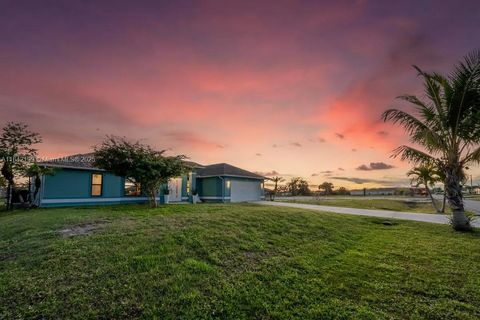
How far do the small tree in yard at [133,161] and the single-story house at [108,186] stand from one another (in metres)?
1.16

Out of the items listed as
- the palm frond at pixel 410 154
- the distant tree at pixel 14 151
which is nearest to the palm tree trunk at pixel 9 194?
the distant tree at pixel 14 151

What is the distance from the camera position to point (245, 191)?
2420 cm

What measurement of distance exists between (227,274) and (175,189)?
53.3ft

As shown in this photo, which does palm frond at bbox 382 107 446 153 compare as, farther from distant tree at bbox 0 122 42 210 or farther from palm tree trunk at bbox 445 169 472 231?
distant tree at bbox 0 122 42 210

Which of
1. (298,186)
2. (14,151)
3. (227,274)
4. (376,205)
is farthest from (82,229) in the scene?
(298,186)

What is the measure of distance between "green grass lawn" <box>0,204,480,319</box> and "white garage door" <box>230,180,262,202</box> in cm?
1502

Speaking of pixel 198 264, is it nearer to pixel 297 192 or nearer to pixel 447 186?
pixel 447 186

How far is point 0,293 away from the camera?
3.53 meters

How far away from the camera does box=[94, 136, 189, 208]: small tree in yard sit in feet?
42.2

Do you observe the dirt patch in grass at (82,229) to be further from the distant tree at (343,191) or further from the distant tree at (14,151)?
the distant tree at (343,191)

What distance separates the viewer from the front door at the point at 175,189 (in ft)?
64.0

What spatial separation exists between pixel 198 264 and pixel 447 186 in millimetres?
10848

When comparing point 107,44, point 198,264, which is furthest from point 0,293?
point 107,44

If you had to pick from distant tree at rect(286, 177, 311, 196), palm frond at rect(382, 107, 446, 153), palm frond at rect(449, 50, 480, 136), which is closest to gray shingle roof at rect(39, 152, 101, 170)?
palm frond at rect(382, 107, 446, 153)
